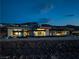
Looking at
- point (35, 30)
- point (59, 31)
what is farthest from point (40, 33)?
point (59, 31)

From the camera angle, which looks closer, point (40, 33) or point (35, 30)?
point (40, 33)

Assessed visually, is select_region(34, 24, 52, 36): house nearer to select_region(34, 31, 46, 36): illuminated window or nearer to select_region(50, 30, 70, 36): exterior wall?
select_region(34, 31, 46, 36): illuminated window

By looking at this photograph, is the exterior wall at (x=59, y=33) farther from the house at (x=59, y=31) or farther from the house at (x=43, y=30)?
the house at (x=43, y=30)

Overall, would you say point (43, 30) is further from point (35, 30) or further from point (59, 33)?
point (59, 33)

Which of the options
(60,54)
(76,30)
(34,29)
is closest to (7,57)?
(34,29)

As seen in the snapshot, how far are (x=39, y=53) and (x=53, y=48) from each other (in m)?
0.38

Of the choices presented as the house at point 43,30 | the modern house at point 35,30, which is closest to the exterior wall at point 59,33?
the modern house at point 35,30

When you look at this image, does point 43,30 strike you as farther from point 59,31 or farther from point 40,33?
point 59,31

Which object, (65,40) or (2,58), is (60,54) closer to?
(65,40)

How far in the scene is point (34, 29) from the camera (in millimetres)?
4465

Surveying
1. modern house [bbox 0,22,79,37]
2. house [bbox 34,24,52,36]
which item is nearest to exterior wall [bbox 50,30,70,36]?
modern house [bbox 0,22,79,37]

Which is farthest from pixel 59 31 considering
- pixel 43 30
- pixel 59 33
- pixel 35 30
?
pixel 35 30

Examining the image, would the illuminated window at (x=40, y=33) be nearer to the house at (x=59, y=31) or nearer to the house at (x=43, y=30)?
the house at (x=43, y=30)

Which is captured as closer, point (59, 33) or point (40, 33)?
point (40, 33)
